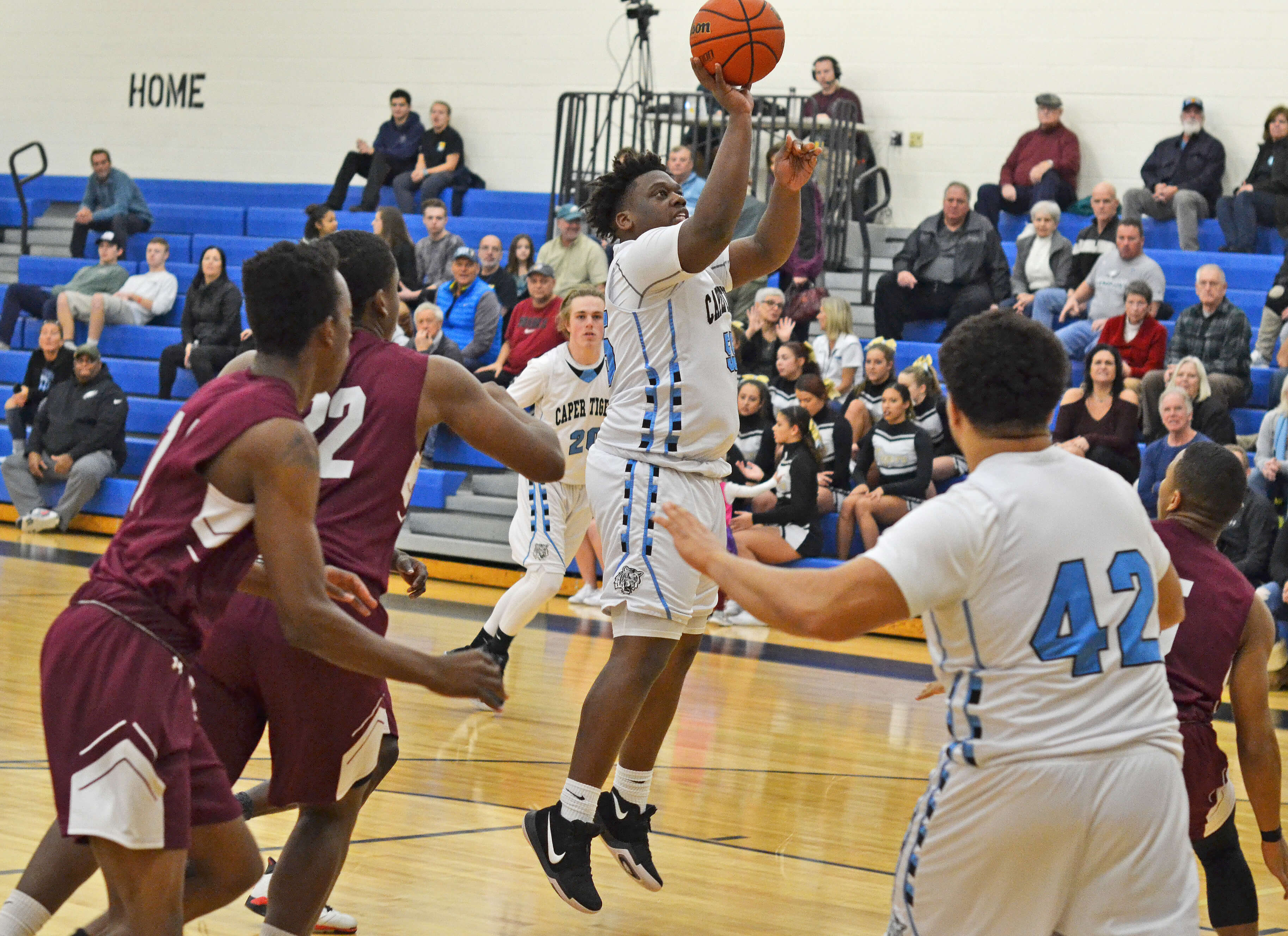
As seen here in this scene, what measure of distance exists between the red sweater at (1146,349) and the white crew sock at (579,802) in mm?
7450

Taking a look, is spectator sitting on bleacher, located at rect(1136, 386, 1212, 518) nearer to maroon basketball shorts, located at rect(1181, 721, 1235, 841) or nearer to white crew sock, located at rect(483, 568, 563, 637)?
white crew sock, located at rect(483, 568, 563, 637)

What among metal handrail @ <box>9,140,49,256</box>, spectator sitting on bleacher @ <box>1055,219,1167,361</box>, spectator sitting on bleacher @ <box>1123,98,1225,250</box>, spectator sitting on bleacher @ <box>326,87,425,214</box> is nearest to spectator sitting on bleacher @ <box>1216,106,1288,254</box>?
spectator sitting on bleacher @ <box>1123,98,1225,250</box>

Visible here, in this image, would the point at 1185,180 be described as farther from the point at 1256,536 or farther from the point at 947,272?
the point at 1256,536

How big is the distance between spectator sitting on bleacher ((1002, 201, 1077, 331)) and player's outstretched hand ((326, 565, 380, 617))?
373 inches

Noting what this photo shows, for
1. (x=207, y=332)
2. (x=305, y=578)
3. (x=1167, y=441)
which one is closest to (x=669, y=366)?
(x=305, y=578)

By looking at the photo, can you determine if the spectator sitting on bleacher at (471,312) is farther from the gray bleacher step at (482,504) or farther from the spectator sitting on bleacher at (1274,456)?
the spectator sitting on bleacher at (1274,456)

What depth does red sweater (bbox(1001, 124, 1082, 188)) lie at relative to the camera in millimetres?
13523

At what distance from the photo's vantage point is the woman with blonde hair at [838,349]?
11.6 metres

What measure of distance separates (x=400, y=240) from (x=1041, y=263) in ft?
18.2

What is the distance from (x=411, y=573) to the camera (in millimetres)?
3508

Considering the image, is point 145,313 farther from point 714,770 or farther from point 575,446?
point 714,770

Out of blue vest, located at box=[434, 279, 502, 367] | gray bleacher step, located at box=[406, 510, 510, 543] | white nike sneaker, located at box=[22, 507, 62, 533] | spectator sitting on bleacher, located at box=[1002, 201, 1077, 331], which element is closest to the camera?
gray bleacher step, located at box=[406, 510, 510, 543]

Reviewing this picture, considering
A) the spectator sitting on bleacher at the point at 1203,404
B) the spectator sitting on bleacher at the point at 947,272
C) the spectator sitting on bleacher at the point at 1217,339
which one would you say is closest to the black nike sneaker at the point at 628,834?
the spectator sitting on bleacher at the point at 1203,404

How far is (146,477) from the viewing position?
264 centimetres
